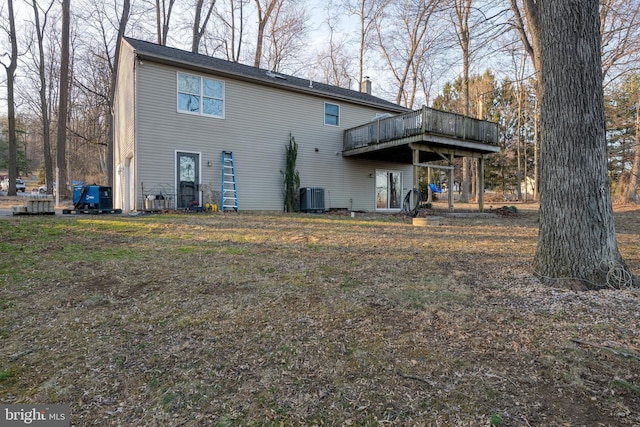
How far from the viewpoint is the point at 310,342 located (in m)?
2.41

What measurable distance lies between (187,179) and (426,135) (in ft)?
25.3

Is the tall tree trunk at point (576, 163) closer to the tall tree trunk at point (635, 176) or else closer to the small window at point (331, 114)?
the small window at point (331, 114)

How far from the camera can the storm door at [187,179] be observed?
10.4 meters

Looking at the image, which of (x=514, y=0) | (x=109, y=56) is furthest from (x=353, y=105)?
(x=109, y=56)

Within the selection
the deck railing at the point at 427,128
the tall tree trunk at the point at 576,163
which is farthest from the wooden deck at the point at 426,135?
the tall tree trunk at the point at 576,163

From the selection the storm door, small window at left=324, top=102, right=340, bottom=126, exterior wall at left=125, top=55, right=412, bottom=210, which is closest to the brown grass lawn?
the storm door

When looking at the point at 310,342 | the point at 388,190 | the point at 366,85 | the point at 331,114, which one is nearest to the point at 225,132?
the point at 331,114

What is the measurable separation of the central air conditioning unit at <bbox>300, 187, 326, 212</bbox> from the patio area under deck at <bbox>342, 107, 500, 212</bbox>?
240cm

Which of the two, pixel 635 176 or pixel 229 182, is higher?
pixel 635 176

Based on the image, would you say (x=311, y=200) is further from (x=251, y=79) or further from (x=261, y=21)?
(x=261, y=21)

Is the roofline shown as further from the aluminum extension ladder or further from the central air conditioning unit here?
the central air conditioning unit

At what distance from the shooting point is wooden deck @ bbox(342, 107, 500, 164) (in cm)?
1068

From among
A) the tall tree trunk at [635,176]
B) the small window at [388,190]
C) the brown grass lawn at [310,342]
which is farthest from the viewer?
the small window at [388,190]

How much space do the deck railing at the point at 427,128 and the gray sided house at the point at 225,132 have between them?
168 cm
